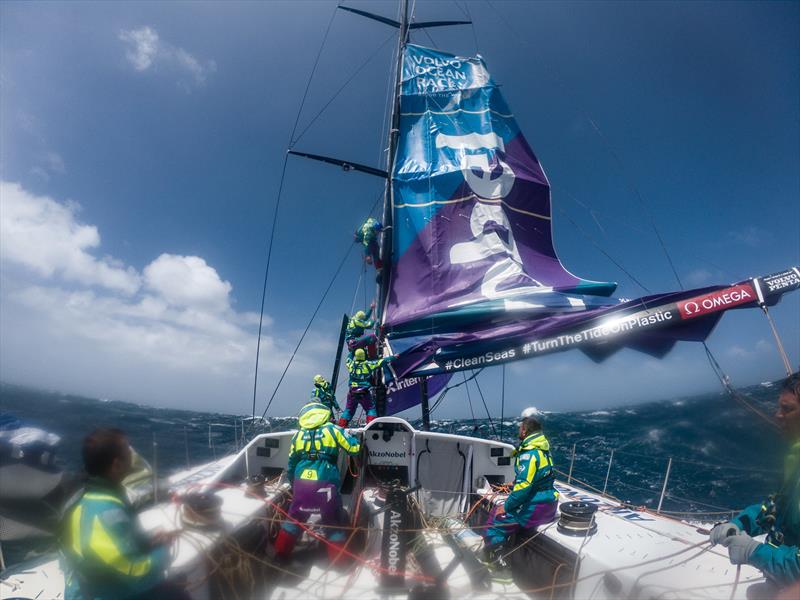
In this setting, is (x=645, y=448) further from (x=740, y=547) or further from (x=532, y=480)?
(x=740, y=547)

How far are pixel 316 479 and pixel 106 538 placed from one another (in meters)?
2.48

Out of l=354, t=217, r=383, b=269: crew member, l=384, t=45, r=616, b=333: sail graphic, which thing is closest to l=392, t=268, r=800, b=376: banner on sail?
l=384, t=45, r=616, b=333: sail graphic

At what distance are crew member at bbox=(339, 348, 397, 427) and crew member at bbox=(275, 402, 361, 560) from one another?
3.46 m

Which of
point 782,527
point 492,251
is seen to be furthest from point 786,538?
point 492,251

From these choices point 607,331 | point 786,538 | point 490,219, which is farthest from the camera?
point 490,219

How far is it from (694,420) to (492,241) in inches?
1247

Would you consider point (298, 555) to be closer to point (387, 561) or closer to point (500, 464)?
point (387, 561)

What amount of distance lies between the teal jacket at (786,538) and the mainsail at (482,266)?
3071 mm

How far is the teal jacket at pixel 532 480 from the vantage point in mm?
3930

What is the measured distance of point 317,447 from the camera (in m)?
4.38

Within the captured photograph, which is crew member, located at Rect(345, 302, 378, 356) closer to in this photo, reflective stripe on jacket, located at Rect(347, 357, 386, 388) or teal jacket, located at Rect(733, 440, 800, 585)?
reflective stripe on jacket, located at Rect(347, 357, 386, 388)

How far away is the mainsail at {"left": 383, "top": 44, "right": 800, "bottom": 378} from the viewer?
17.0 feet

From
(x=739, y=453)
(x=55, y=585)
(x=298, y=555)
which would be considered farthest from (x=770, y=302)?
(x=739, y=453)

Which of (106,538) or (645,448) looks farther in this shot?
(645,448)
